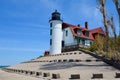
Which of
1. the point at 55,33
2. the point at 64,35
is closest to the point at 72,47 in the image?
the point at 55,33

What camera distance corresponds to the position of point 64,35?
192 feet

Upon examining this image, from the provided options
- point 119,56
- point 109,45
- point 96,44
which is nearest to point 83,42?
point 96,44

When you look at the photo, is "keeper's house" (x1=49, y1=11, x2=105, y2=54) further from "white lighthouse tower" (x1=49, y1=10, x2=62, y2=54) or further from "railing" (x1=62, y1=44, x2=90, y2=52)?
"railing" (x1=62, y1=44, x2=90, y2=52)

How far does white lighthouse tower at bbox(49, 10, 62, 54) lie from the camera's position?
5394 centimetres

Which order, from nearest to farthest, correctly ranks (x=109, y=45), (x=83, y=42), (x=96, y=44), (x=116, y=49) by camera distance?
1. (x=116, y=49)
2. (x=109, y=45)
3. (x=96, y=44)
4. (x=83, y=42)

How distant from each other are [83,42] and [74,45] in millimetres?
5721

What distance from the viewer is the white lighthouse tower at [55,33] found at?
53.9 m

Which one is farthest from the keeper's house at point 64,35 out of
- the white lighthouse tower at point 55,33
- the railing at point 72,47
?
the railing at point 72,47

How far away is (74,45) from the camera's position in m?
52.6

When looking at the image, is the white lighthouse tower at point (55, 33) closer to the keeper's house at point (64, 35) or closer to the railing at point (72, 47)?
the keeper's house at point (64, 35)

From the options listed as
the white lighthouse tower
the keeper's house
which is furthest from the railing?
the white lighthouse tower

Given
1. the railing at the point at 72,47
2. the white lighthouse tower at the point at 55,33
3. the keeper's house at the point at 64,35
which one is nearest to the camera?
the railing at the point at 72,47

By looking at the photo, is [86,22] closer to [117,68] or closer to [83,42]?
[83,42]

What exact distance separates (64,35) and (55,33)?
4297 millimetres
